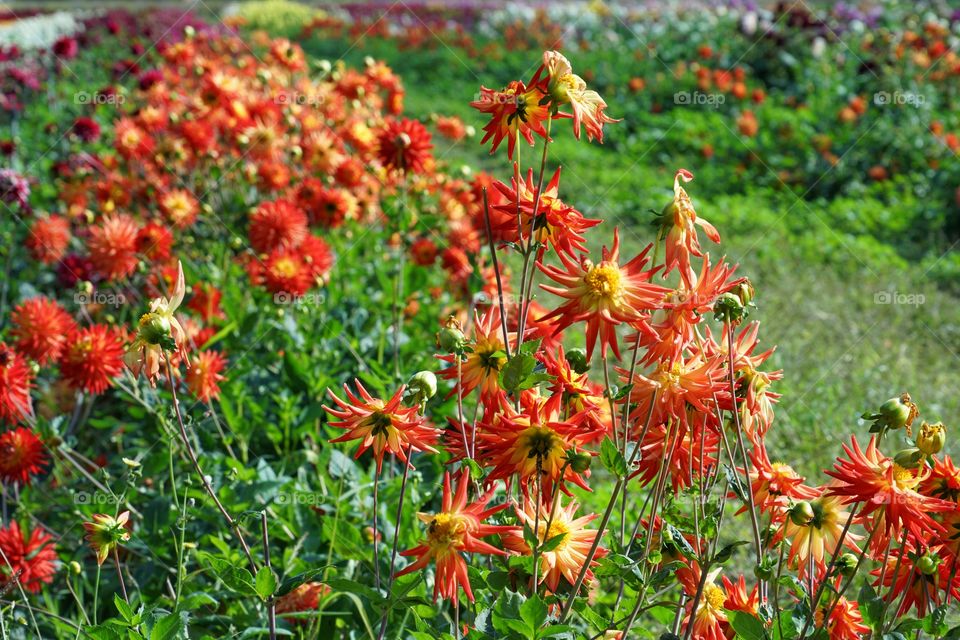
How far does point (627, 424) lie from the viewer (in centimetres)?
134

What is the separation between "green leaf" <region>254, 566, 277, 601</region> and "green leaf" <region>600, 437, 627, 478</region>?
541mm

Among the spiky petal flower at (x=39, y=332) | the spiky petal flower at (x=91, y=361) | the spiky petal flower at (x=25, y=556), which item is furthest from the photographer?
the spiky petal flower at (x=39, y=332)

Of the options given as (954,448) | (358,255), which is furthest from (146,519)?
(954,448)

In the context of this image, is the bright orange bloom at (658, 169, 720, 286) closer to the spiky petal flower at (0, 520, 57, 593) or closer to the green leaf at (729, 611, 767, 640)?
the green leaf at (729, 611, 767, 640)

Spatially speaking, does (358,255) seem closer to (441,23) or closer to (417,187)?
(417,187)

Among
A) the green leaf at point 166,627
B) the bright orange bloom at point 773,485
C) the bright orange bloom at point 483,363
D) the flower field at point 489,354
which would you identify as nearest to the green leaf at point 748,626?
the flower field at point 489,354

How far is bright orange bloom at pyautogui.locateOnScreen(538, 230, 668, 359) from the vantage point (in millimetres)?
1271

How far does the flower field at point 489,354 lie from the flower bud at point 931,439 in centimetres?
3

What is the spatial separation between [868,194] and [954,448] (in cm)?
348

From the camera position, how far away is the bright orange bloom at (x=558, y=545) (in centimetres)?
143

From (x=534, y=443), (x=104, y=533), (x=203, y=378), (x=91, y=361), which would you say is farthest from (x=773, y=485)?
(x=91, y=361)

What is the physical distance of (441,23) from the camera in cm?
1355

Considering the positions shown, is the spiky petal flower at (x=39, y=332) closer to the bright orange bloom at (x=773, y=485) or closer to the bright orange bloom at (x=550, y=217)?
the bright orange bloom at (x=550, y=217)

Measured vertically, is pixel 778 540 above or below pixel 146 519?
above
